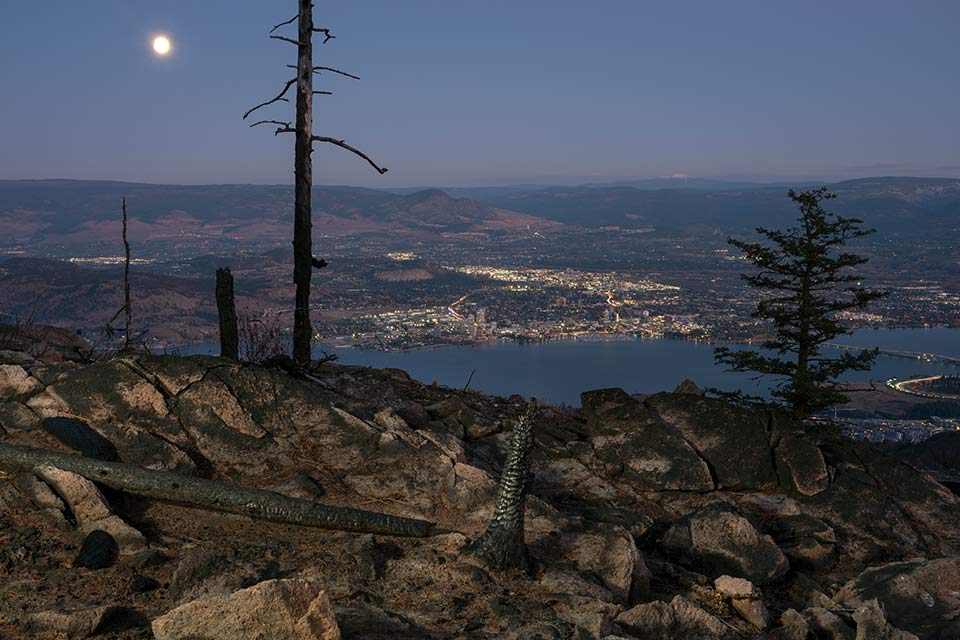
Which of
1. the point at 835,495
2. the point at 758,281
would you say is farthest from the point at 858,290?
the point at 835,495

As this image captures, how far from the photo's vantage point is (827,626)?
8.08 metres

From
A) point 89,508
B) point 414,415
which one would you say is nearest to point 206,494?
point 89,508

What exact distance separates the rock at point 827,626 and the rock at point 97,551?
7.41 metres

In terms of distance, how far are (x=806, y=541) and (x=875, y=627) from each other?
14.5ft

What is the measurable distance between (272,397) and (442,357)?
56326mm

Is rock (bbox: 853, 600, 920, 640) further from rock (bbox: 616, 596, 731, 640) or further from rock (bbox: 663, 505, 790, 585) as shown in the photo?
rock (bbox: 663, 505, 790, 585)

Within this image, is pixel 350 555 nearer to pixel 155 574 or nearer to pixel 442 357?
pixel 155 574

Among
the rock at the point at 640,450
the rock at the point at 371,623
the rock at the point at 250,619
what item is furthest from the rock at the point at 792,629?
the rock at the point at 640,450

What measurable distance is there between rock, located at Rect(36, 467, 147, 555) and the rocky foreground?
3 cm

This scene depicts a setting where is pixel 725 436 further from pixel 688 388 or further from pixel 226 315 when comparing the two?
pixel 226 315

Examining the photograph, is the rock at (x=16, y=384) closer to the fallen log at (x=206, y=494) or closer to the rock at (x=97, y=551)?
the fallen log at (x=206, y=494)

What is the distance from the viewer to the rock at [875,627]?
24.8ft

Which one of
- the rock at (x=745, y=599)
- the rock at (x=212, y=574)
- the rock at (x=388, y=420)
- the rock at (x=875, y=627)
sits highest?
the rock at (x=388, y=420)

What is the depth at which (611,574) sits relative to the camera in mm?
8766
